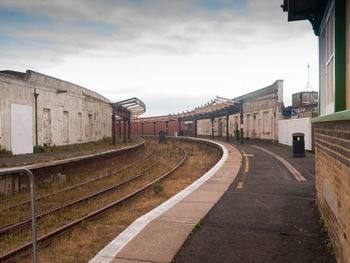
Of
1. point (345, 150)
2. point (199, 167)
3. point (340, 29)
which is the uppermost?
point (340, 29)

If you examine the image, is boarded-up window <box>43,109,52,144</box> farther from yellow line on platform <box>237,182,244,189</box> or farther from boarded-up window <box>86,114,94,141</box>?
yellow line on platform <box>237,182,244,189</box>

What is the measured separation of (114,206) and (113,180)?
4.61m

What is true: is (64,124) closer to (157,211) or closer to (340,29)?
(157,211)

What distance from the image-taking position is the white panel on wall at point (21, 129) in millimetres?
15883

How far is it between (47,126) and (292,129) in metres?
17.7

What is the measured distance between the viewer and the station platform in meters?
3.99

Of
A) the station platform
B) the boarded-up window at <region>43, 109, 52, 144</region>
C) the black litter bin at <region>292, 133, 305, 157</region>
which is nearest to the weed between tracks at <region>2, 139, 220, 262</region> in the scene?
the station platform

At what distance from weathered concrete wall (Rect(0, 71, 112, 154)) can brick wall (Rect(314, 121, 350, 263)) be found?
15.7m

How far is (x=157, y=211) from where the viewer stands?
6.11 meters

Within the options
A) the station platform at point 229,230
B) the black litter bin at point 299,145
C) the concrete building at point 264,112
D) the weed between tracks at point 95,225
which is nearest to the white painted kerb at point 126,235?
the station platform at point 229,230

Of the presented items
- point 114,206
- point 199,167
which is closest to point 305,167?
point 199,167

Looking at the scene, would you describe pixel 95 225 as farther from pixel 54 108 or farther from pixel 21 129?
pixel 54 108

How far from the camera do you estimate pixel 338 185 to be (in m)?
3.81

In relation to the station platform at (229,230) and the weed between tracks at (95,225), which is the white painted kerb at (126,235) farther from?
the weed between tracks at (95,225)
